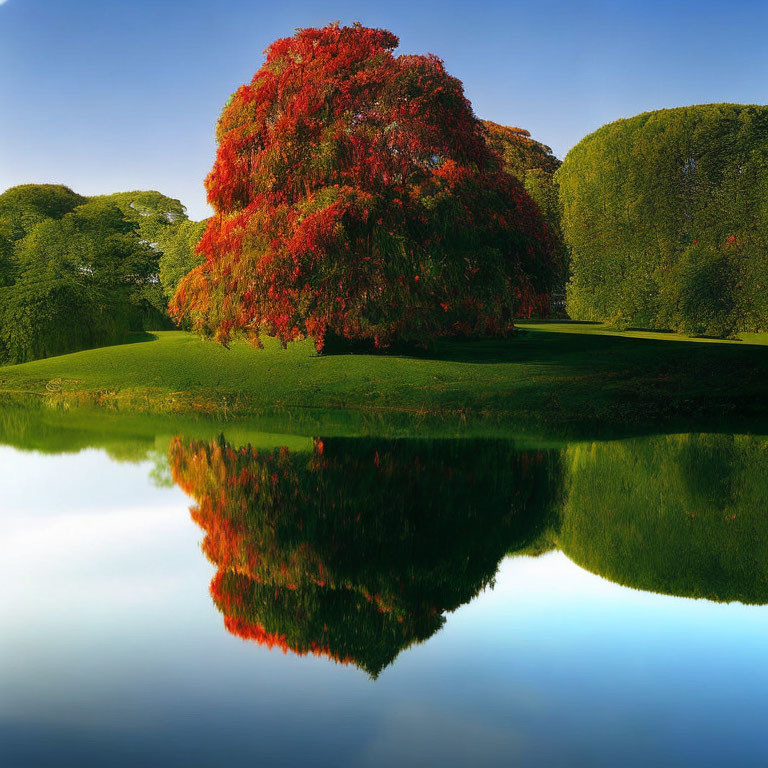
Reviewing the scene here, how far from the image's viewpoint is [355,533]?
7.54 metres

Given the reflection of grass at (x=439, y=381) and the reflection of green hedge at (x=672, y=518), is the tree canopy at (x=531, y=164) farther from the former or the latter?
the reflection of green hedge at (x=672, y=518)

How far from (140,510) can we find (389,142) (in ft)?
44.3

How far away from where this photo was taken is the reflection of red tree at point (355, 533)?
543 centimetres

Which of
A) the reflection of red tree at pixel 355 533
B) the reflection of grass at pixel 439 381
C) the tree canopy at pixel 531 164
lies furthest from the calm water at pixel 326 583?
the tree canopy at pixel 531 164

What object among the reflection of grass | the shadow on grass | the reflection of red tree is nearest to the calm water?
the reflection of red tree

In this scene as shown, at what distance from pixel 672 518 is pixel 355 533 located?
3.27 meters

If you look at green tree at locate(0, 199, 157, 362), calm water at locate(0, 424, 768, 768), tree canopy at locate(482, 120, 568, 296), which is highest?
tree canopy at locate(482, 120, 568, 296)

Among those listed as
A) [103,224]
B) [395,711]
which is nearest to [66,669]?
[395,711]

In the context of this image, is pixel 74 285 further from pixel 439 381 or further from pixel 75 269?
pixel 439 381

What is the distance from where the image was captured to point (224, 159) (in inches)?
841

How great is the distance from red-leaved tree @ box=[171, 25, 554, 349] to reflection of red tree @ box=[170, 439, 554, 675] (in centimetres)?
752

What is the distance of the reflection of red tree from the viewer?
5.43 meters

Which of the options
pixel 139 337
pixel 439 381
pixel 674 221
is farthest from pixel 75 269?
pixel 674 221

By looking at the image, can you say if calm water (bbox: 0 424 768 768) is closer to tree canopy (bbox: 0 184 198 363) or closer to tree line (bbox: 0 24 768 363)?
tree line (bbox: 0 24 768 363)
